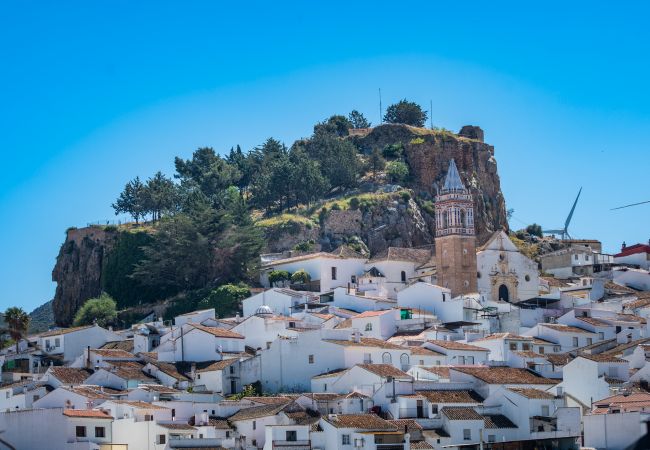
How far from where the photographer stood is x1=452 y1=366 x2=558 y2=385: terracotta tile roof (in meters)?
67.4

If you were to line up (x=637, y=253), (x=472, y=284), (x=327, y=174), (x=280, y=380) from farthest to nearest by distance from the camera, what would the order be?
(x=327, y=174) → (x=637, y=253) → (x=472, y=284) → (x=280, y=380)

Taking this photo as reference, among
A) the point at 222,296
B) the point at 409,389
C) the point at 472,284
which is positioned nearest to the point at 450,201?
the point at 472,284

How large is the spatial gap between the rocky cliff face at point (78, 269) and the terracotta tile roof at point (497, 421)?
5272cm

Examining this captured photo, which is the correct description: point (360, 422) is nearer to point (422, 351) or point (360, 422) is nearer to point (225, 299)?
point (422, 351)

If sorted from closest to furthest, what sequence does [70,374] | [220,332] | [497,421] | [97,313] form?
[497,421] < [70,374] < [220,332] < [97,313]

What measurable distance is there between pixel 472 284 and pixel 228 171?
35.2 m

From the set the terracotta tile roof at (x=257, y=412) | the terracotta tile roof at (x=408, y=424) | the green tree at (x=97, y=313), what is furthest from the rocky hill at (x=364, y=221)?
the terracotta tile roof at (x=408, y=424)

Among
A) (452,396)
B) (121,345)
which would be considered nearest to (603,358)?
(452,396)

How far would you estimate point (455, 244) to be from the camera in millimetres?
96938

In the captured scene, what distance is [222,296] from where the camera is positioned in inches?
3809

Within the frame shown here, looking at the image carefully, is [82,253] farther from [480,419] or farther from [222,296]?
[480,419]

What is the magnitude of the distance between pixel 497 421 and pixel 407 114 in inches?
3055

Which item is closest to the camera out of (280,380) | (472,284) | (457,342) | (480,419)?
(480,419)

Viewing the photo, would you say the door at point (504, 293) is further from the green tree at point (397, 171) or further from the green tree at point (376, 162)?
the green tree at point (376, 162)
